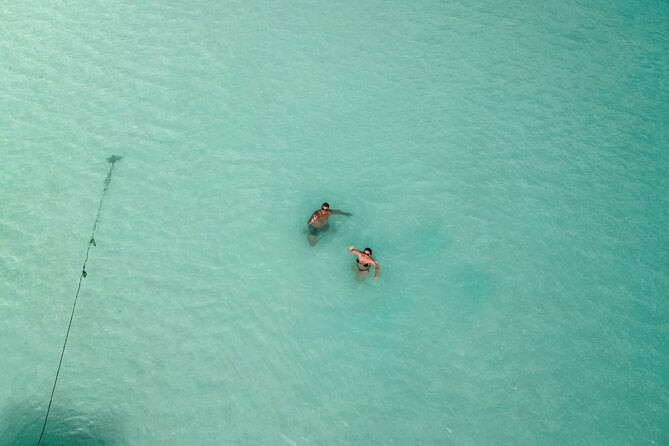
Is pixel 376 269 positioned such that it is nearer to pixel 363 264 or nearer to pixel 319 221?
pixel 363 264

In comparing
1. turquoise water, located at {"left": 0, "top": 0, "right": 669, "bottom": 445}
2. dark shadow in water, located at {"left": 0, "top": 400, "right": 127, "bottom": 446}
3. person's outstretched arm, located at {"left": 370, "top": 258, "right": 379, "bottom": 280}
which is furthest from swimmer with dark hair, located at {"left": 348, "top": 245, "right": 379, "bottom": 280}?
dark shadow in water, located at {"left": 0, "top": 400, "right": 127, "bottom": 446}

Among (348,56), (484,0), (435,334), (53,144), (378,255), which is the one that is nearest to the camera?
(435,334)

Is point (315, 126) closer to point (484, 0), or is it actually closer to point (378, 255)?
point (378, 255)

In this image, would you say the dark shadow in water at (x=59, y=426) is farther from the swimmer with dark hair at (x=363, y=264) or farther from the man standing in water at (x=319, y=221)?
the swimmer with dark hair at (x=363, y=264)

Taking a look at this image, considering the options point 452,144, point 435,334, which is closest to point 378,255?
point 435,334

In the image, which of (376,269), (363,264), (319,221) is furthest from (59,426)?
(376,269)

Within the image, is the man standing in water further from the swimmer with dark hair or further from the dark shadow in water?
the dark shadow in water
